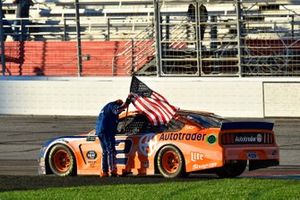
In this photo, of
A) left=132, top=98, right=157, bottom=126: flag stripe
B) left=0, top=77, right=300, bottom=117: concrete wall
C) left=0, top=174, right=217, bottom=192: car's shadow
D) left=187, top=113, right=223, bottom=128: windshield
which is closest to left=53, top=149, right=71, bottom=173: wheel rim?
left=0, top=174, right=217, bottom=192: car's shadow

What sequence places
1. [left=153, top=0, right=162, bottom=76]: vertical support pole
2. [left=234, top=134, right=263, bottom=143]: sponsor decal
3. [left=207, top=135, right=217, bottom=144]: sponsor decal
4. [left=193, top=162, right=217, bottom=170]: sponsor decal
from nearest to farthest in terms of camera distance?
[left=193, top=162, right=217, bottom=170]: sponsor decal → [left=207, top=135, right=217, bottom=144]: sponsor decal → [left=234, top=134, right=263, bottom=143]: sponsor decal → [left=153, top=0, right=162, bottom=76]: vertical support pole

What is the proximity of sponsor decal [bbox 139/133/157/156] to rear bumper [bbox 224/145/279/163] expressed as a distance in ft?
4.06

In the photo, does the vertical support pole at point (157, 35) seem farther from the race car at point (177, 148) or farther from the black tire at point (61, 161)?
the race car at point (177, 148)

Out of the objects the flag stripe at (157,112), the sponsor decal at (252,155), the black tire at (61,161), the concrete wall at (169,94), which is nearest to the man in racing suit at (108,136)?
the flag stripe at (157,112)

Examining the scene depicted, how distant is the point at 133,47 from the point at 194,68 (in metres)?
2.93

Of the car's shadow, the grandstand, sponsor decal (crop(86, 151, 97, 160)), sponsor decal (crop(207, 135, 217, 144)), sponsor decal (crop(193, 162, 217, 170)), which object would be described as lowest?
the car's shadow

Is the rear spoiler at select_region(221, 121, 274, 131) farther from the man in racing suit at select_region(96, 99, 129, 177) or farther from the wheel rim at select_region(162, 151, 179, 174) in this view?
the man in racing suit at select_region(96, 99, 129, 177)

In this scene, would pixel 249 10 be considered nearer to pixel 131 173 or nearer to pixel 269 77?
pixel 269 77

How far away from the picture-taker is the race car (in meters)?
16.6

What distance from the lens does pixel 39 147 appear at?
23.6 metres

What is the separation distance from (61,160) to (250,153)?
11.0 feet

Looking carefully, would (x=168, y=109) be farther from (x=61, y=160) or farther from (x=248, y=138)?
(x=61, y=160)

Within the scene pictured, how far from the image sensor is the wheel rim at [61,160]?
1806cm

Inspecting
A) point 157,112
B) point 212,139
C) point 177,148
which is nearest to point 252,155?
point 212,139
